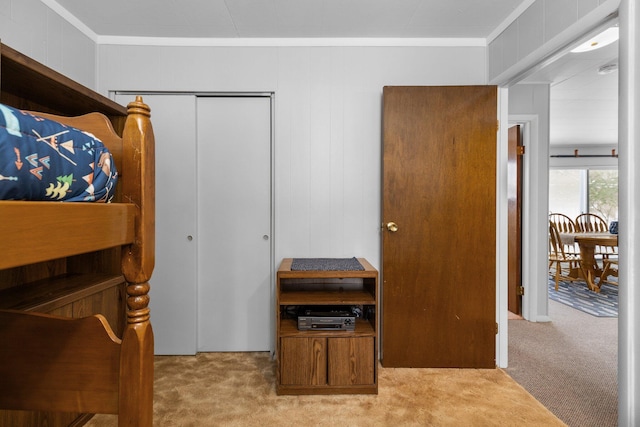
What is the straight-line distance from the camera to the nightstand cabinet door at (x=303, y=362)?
2010mm

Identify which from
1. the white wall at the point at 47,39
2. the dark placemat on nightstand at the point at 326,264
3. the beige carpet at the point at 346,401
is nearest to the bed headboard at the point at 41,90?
the white wall at the point at 47,39

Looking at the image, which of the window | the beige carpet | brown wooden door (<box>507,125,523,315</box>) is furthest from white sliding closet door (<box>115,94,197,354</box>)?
the window

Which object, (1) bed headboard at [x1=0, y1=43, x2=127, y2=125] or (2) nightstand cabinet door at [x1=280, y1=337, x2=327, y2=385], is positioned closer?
(1) bed headboard at [x1=0, y1=43, x2=127, y2=125]

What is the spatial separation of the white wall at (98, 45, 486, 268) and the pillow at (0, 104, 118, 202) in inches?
65.1

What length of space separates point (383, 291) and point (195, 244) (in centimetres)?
139

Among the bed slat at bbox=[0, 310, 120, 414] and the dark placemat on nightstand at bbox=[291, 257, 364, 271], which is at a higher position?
the dark placemat on nightstand at bbox=[291, 257, 364, 271]

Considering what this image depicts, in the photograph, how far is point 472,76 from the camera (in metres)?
2.49

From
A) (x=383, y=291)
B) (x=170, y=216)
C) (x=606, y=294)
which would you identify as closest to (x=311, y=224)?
(x=383, y=291)

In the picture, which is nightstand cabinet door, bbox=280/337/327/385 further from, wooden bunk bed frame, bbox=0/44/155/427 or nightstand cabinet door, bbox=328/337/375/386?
wooden bunk bed frame, bbox=0/44/155/427

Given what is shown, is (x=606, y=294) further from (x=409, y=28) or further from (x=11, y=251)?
(x=11, y=251)

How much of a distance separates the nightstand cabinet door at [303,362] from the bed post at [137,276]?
1.15m

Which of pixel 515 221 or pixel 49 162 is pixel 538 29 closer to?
pixel 515 221

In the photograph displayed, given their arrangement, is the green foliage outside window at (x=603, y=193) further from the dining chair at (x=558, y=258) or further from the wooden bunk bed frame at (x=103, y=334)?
the wooden bunk bed frame at (x=103, y=334)

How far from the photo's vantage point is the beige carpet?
1.77 meters
